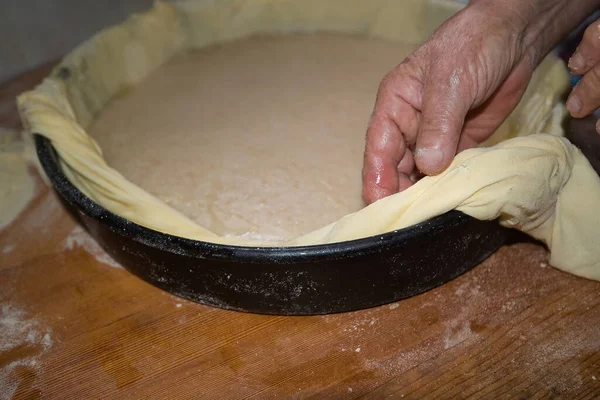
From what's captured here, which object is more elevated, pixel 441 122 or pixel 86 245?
pixel 441 122

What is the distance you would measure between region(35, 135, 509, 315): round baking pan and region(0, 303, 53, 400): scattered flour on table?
19cm

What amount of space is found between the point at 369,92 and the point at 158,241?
2.54ft

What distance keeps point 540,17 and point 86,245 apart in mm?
980

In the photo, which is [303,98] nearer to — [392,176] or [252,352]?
[392,176]

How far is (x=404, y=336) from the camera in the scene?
2.96ft

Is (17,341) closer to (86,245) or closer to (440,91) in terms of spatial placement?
(86,245)

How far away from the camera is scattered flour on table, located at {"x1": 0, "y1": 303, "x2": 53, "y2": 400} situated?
0.89 metres

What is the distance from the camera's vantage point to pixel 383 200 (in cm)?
84

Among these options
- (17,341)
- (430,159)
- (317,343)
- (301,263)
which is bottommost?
(17,341)

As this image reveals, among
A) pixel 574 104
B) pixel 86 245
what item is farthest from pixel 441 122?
pixel 86 245

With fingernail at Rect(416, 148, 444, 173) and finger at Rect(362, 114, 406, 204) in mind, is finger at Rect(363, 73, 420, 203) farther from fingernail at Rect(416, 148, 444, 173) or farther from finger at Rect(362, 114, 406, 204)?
fingernail at Rect(416, 148, 444, 173)

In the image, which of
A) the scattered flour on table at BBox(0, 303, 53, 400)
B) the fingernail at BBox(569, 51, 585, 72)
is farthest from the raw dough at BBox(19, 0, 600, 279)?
the scattered flour on table at BBox(0, 303, 53, 400)

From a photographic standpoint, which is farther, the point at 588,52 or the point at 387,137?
the point at 387,137

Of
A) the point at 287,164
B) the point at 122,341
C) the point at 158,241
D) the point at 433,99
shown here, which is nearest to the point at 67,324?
the point at 122,341
